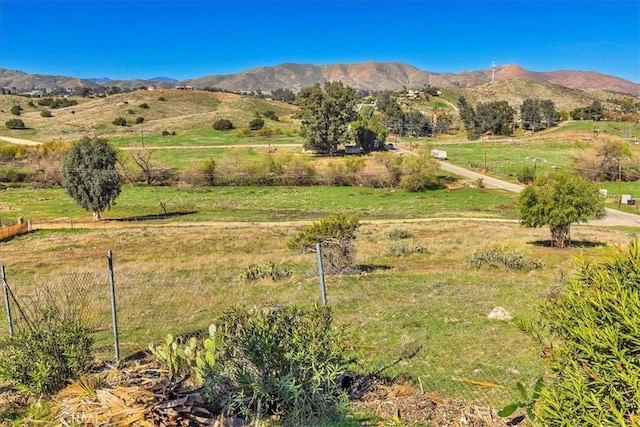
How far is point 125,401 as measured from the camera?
4980 mm

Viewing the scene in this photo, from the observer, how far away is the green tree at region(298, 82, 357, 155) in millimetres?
70750

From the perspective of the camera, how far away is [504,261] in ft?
58.3

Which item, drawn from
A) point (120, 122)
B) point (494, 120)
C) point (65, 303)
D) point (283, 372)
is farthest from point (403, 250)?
point (120, 122)

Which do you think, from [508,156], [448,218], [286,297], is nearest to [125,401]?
[286,297]

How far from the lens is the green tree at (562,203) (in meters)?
A: 23.9

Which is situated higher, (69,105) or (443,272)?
(69,105)

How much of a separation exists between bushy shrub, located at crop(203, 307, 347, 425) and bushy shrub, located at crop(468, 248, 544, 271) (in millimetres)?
13507

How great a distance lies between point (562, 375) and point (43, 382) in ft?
19.0

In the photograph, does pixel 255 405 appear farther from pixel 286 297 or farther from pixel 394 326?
pixel 286 297

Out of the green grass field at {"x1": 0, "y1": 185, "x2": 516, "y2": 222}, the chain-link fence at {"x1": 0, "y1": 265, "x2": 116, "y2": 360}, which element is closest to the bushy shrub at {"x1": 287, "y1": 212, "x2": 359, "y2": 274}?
the chain-link fence at {"x1": 0, "y1": 265, "x2": 116, "y2": 360}

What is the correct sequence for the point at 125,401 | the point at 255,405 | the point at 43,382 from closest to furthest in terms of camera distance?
the point at 125,401 → the point at 255,405 → the point at 43,382

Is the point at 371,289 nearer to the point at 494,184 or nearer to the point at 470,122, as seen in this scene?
the point at 494,184

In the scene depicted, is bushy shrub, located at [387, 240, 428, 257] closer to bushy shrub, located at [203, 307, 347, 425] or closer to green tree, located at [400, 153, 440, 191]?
bushy shrub, located at [203, 307, 347, 425]

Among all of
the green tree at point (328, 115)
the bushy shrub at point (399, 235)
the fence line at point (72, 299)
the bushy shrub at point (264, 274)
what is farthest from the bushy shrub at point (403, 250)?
the green tree at point (328, 115)
